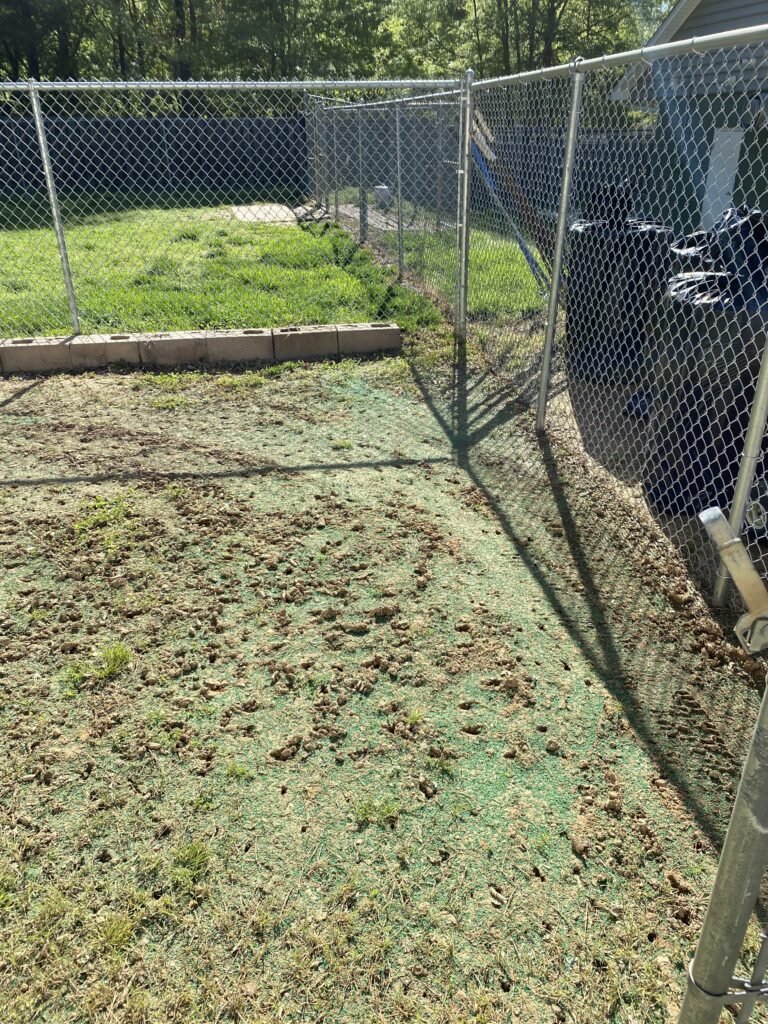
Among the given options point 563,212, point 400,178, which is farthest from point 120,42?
point 563,212

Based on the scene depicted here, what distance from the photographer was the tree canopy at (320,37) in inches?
1117

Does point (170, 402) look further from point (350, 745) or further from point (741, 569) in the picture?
point (741, 569)

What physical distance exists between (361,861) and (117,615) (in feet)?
5.21

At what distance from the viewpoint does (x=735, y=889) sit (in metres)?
1.09

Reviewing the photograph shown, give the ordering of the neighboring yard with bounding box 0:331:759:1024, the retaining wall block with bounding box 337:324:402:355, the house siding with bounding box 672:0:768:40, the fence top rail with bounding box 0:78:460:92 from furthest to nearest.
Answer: the house siding with bounding box 672:0:768:40
the retaining wall block with bounding box 337:324:402:355
the fence top rail with bounding box 0:78:460:92
the neighboring yard with bounding box 0:331:759:1024

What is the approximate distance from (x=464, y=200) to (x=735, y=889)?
18.9 feet

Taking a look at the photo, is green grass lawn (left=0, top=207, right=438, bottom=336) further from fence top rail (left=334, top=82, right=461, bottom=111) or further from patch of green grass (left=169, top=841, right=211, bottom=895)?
patch of green grass (left=169, top=841, right=211, bottom=895)

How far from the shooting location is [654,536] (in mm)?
3715

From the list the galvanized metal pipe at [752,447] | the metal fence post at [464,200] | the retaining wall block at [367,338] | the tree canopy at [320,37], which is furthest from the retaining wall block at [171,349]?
the tree canopy at [320,37]

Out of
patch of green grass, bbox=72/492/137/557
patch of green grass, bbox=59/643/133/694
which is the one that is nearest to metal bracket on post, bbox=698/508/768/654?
patch of green grass, bbox=59/643/133/694

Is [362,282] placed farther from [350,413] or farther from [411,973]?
[411,973]

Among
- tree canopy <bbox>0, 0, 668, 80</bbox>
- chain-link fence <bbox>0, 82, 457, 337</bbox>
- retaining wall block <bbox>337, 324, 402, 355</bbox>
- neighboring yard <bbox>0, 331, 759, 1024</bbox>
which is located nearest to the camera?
neighboring yard <bbox>0, 331, 759, 1024</bbox>

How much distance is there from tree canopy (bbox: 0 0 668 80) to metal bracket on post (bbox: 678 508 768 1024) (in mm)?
32614

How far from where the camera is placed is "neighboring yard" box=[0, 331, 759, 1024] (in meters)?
1.86
